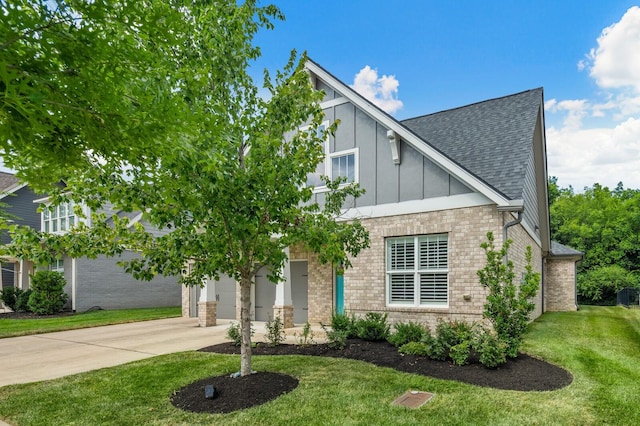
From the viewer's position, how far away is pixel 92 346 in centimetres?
960

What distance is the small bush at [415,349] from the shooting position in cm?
739

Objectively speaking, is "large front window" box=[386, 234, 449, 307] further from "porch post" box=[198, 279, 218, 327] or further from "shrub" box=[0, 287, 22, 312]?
"shrub" box=[0, 287, 22, 312]

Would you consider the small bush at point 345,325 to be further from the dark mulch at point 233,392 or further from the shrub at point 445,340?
the dark mulch at point 233,392

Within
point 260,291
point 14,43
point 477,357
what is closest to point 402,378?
point 477,357

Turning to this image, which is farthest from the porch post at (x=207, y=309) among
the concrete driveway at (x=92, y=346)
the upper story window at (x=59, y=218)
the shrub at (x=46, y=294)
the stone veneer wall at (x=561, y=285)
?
the stone veneer wall at (x=561, y=285)

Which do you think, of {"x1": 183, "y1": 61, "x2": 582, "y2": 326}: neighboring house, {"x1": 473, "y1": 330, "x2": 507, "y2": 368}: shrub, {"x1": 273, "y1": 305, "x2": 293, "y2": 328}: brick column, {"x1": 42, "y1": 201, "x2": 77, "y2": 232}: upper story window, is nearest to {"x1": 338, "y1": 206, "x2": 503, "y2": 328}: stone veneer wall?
{"x1": 183, "y1": 61, "x2": 582, "y2": 326}: neighboring house

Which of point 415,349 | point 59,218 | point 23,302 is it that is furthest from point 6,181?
point 415,349

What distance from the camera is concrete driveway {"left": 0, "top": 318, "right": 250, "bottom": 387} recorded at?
744cm

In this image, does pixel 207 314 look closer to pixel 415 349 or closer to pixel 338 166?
pixel 338 166

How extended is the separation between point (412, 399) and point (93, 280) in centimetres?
1763

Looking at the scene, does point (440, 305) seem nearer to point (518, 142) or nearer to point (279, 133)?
point (518, 142)

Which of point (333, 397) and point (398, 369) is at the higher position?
point (333, 397)

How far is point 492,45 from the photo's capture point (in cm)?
1593

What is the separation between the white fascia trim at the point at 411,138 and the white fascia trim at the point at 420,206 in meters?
0.30
